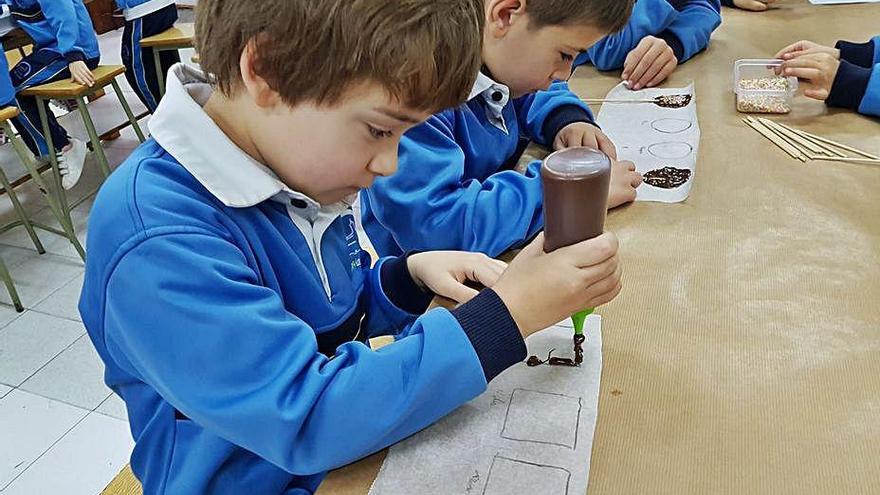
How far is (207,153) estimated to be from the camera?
64 centimetres

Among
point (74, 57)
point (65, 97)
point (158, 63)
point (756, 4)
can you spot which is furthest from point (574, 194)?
point (158, 63)

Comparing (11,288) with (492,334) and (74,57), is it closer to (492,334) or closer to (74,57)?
(74,57)

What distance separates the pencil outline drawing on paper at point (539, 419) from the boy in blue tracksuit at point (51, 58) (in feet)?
8.51

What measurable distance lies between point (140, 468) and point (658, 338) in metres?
0.59

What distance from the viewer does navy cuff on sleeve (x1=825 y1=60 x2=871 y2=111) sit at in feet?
3.89

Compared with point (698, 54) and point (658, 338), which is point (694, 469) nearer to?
point (658, 338)

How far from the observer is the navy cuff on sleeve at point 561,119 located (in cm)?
120

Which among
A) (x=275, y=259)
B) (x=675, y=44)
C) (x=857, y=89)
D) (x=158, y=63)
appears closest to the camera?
(x=275, y=259)

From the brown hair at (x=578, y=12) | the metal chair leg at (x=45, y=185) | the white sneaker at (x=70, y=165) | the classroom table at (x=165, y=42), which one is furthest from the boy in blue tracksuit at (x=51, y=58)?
the brown hair at (x=578, y=12)

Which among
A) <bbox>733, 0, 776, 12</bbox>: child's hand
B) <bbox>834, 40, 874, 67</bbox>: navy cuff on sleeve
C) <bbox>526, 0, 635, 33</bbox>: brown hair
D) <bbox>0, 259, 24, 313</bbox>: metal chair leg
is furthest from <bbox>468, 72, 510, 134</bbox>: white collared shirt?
<bbox>0, 259, 24, 313</bbox>: metal chair leg

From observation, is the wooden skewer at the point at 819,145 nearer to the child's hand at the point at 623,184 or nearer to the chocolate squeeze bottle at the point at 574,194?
the child's hand at the point at 623,184

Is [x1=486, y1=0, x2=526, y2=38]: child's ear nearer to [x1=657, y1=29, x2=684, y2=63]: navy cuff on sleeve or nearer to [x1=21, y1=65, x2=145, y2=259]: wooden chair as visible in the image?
[x1=657, y1=29, x2=684, y2=63]: navy cuff on sleeve

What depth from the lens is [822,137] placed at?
44.5 inches

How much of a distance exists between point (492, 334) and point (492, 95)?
1.84 feet
